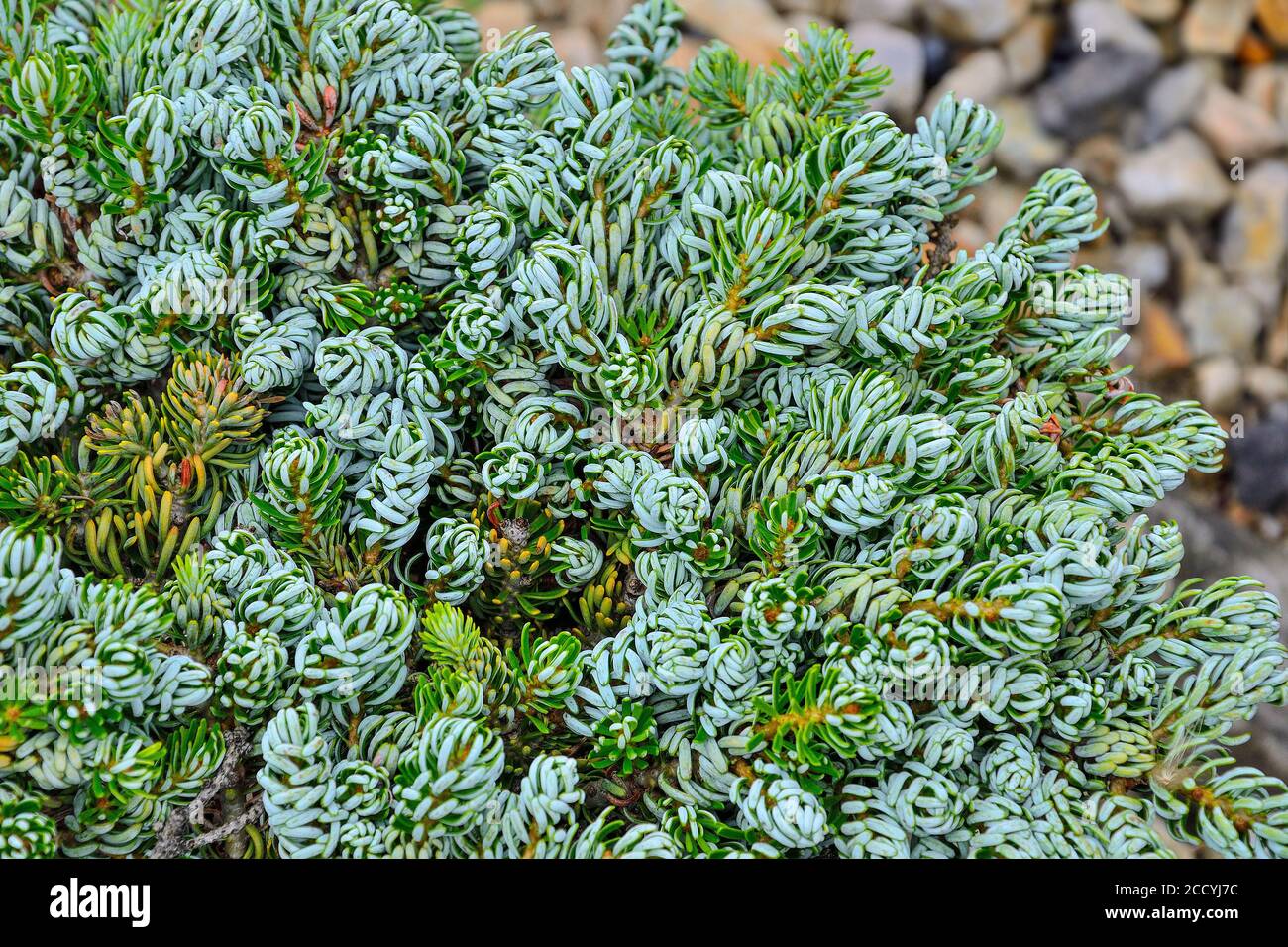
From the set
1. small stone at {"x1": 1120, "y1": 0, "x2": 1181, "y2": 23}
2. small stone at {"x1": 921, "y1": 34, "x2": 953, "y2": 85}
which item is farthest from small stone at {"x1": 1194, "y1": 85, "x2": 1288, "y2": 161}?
small stone at {"x1": 921, "y1": 34, "x2": 953, "y2": 85}

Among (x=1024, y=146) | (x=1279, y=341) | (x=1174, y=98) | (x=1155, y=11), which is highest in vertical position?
(x=1155, y=11)

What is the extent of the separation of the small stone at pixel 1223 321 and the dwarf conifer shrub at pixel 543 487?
180 cm

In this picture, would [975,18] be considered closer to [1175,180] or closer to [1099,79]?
[1099,79]

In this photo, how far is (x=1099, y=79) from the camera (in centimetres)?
286

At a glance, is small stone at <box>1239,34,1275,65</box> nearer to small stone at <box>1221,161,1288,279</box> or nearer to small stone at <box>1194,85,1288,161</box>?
small stone at <box>1194,85,1288,161</box>

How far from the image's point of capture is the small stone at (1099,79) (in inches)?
112

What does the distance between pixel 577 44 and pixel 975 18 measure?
1122 mm

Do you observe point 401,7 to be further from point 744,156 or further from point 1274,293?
point 1274,293

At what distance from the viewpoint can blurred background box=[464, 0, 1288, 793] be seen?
277 cm

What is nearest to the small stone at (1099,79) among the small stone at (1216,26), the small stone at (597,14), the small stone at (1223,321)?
the small stone at (1216,26)

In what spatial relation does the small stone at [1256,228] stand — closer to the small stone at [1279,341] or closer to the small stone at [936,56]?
the small stone at [1279,341]

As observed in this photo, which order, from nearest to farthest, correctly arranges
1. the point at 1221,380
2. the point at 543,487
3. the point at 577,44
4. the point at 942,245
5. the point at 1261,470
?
the point at 543,487 < the point at 942,245 < the point at 1261,470 < the point at 1221,380 < the point at 577,44

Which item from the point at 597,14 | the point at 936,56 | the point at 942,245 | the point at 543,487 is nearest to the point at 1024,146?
the point at 936,56
